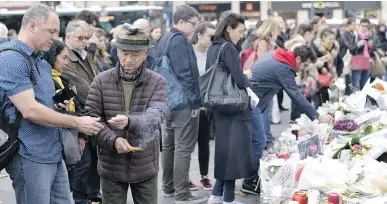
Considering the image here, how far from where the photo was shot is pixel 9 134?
11.7 ft

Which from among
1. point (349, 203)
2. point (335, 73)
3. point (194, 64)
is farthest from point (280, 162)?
point (335, 73)

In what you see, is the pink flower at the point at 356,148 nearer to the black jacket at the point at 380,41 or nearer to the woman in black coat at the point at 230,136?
the woman in black coat at the point at 230,136

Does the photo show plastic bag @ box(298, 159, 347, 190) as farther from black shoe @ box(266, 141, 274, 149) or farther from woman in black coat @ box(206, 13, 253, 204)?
black shoe @ box(266, 141, 274, 149)

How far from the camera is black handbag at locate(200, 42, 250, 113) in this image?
573 cm

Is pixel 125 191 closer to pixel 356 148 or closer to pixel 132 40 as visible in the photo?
pixel 132 40

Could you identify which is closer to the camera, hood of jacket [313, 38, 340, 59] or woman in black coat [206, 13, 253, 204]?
woman in black coat [206, 13, 253, 204]

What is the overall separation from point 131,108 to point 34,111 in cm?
80

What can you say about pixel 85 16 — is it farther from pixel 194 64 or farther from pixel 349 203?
pixel 349 203

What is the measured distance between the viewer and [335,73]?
10.5m

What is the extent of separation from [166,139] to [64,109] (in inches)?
99.5

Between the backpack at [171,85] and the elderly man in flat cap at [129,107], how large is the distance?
1.80 metres

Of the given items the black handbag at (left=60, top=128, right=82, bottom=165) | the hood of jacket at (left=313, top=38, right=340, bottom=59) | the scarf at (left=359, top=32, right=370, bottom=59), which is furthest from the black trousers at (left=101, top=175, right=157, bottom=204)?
the scarf at (left=359, top=32, right=370, bottom=59)

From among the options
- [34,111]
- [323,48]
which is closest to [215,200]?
[34,111]

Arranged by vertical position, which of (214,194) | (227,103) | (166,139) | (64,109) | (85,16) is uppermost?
(85,16)
